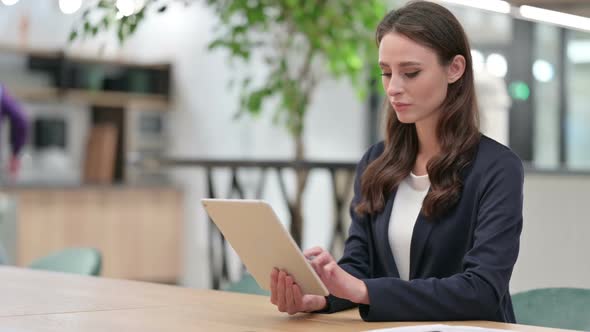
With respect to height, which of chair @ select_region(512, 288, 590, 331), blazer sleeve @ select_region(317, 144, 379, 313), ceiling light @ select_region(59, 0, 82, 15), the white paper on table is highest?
ceiling light @ select_region(59, 0, 82, 15)

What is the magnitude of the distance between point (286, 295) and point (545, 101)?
471 centimetres

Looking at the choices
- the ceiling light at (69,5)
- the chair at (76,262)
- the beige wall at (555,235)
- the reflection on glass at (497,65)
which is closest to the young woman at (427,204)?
the chair at (76,262)

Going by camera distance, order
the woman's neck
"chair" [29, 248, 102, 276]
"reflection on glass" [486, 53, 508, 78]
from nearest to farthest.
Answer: the woman's neck, "chair" [29, 248, 102, 276], "reflection on glass" [486, 53, 508, 78]

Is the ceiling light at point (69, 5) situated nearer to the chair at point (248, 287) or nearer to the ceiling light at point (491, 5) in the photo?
the chair at point (248, 287)

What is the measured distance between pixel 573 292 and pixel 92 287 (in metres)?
1.13

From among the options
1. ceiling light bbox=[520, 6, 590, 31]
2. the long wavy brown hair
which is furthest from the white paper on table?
ceiling light bbox=[520, 6, 590, 31]

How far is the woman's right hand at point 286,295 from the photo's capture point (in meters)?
1.91

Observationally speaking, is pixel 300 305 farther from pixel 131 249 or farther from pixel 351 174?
pixel 131 249

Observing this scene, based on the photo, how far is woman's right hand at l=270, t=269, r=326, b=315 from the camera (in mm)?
1914

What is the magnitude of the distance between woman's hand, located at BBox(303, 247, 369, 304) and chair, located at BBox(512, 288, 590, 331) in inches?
19.5

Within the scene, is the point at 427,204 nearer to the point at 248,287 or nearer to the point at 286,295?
the point at 286,295

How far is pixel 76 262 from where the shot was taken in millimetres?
3148

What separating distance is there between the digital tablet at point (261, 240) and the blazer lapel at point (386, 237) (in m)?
0.33

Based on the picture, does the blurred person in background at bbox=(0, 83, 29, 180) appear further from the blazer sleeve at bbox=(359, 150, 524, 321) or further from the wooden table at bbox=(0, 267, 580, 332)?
the blazer sleeve at bbox=(359, 150, 524, 321)
